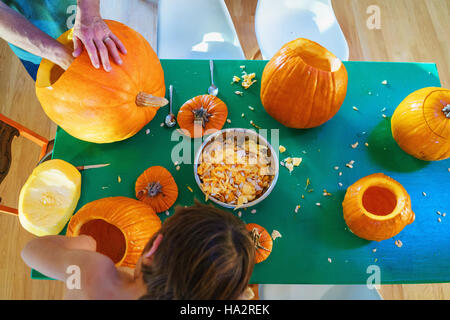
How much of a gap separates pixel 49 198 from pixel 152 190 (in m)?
0.33

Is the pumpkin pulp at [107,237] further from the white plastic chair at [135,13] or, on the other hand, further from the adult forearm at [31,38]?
the white plastic chair at [135,13]

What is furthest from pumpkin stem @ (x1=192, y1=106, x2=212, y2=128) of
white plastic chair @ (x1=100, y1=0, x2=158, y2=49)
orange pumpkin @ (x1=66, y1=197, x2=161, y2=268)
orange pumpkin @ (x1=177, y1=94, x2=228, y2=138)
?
white plastic chair @ (x1=100, y1=0, x2=158, y2=49)

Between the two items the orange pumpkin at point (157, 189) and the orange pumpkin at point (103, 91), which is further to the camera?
the orange pumpkin at point (157, 189)

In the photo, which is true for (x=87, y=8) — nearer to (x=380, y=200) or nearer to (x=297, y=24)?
(x=380, y=200)

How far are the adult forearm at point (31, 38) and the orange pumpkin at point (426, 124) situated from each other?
1.12m

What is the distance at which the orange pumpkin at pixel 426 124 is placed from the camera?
0.98 meters

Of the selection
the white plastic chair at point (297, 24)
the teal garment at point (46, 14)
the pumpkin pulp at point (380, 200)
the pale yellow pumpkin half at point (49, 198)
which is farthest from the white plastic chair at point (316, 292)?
the teal garment at point (46, 14)

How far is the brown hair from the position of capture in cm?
65

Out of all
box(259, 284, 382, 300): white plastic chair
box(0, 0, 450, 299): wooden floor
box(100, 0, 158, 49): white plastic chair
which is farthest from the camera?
box(100, 0, 158, 49): white plastic chair

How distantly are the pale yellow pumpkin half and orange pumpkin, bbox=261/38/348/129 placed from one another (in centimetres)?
76

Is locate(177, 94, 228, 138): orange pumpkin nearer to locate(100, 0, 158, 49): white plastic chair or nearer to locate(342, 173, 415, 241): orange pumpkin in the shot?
locate(342, 173, 415, 241): orange pumpkin

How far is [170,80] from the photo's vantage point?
126 cm

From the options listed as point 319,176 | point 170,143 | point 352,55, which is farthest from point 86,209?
point 352,55

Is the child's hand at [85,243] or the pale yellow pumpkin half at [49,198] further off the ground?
the pale yellow pumpkin half at [49,198]
